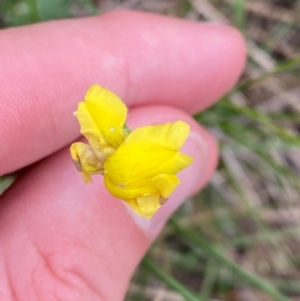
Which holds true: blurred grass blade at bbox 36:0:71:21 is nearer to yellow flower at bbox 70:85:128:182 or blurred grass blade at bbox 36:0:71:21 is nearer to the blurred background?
the blurred background

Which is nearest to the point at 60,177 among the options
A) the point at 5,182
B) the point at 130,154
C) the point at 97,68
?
the point at 5,182

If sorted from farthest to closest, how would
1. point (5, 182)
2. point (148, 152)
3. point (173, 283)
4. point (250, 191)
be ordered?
point (250, 191), point (173, 283), point (5, 182), point (148, 152)

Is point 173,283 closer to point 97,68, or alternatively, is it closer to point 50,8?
point 97,68

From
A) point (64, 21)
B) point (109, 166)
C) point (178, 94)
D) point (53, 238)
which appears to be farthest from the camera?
point (178, 94)

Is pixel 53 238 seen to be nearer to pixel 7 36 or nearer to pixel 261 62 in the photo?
pixel 7 36

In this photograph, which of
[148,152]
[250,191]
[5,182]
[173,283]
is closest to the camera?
[148,152]

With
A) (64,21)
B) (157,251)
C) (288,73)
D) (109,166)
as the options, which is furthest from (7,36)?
(288,73)

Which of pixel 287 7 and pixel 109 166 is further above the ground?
pixel 109 166

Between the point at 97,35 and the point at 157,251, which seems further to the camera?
the point at 157,251
